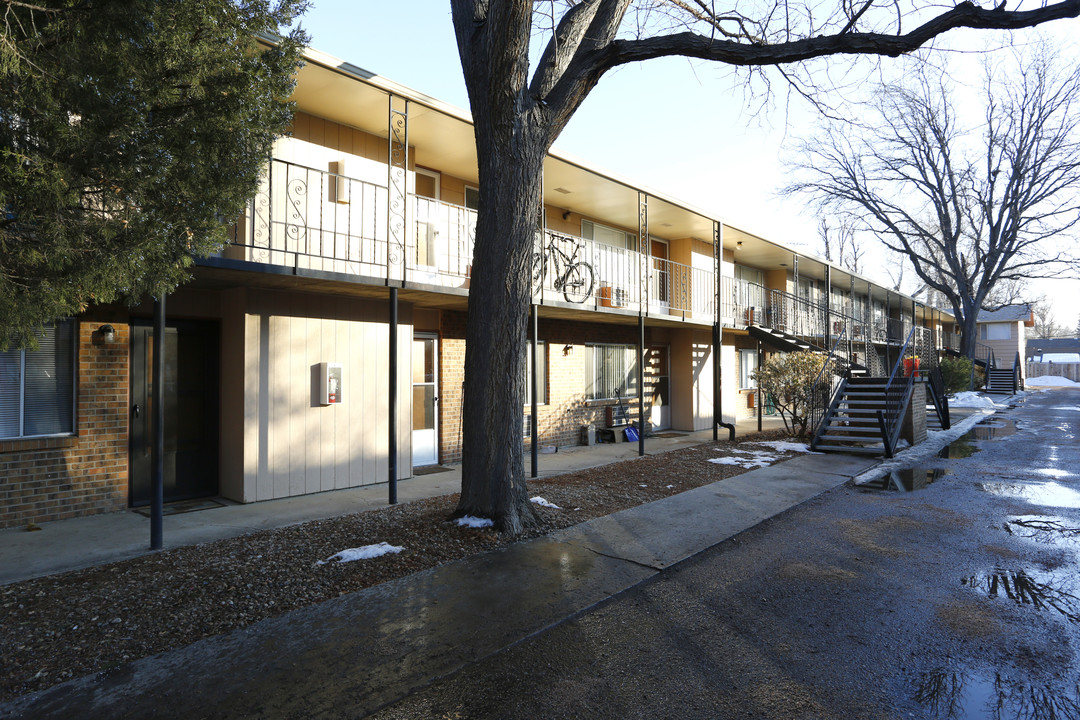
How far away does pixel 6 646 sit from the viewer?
350 cm

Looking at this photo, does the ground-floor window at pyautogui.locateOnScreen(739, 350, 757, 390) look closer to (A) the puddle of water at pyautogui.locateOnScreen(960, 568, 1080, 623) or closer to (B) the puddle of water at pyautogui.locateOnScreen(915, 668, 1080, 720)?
(A) the puddle of water at pyautogui.locateOnScreen(960, 568, 1080, 623)

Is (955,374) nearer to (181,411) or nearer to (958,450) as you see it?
(958,450)

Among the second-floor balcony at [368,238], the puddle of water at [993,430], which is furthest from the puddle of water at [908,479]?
the puddle of water at [993,430]

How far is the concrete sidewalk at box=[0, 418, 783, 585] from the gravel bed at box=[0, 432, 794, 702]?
0.93ft

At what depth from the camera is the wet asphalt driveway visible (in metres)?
2.98

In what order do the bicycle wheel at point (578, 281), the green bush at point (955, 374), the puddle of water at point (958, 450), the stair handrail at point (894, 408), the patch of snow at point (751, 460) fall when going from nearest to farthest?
the patch of snow at point (751, 460)
the bicycle wheel at point (578, 281)
the stair handrail at point (894, 408)
the puddle of water at point (958, 450)
the green bush at point (955, 374)

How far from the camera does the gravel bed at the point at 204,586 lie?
11.5ft

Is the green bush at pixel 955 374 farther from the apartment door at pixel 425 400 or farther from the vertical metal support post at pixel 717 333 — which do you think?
the apartment door at pixel 425 400

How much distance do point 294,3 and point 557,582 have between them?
5099mm

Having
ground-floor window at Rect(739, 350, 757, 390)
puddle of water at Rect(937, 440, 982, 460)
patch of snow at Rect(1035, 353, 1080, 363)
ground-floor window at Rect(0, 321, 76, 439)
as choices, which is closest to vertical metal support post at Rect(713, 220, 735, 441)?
puddle of water at Rect(937, 440, 982, 460)

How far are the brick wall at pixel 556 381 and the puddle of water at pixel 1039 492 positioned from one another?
7.07m

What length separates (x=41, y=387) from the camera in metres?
6.27

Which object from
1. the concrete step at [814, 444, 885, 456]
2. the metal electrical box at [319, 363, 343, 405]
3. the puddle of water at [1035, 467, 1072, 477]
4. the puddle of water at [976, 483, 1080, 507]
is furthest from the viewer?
the concrete step at [814, 444, 885, 456]

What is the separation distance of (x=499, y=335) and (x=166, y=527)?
4.11 m
